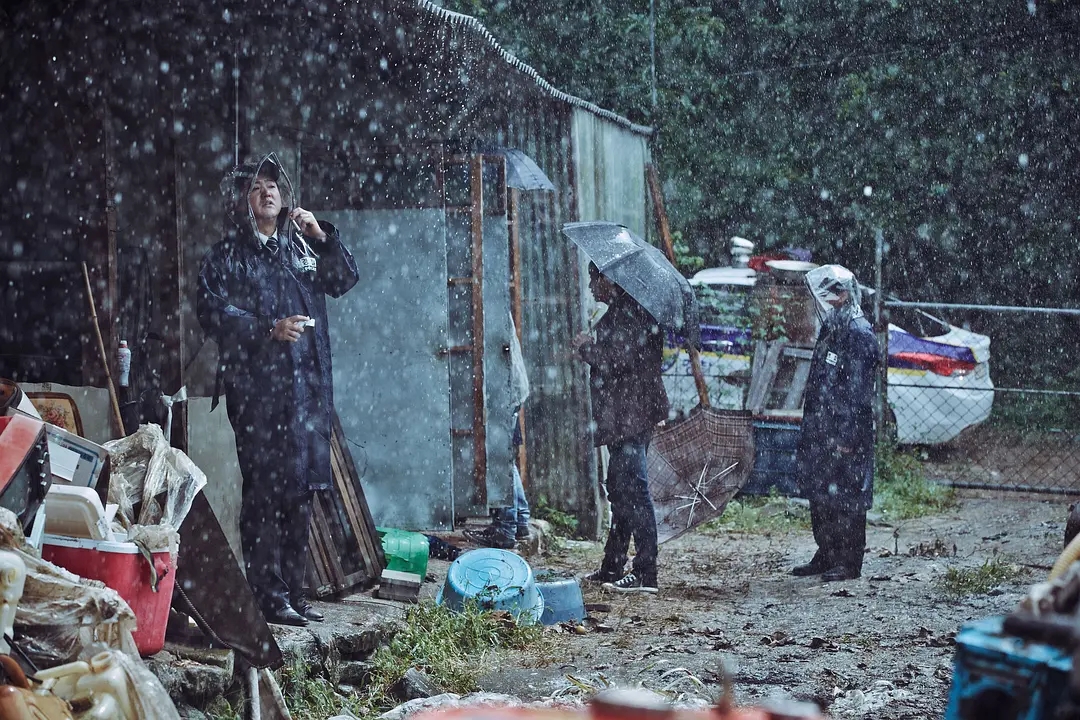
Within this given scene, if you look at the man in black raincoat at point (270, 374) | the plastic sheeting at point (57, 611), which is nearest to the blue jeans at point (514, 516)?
the man in black raincoat at point (270, 374)

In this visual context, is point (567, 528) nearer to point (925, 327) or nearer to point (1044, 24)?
point (925, 327)

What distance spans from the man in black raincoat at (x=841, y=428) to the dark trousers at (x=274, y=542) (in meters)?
3.94

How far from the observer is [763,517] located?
10.6m

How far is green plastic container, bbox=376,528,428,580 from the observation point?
6.93 metres

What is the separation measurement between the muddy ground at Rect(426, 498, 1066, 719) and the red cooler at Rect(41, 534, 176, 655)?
1842 millimetres

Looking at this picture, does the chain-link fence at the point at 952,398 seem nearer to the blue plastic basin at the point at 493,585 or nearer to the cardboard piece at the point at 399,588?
the blue plastic basin at the point at 493,585

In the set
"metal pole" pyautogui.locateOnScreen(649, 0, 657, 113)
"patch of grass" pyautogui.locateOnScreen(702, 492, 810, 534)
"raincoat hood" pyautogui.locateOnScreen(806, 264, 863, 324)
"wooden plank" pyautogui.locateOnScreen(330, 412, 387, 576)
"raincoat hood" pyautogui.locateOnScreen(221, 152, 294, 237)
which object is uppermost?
"metal pole" pyautogui.locateOnScreen(649, 0, 657, 113)

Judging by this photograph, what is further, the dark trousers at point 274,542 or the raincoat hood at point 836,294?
the raincoat hood at point 836,294

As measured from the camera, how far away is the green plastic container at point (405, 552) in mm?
6934

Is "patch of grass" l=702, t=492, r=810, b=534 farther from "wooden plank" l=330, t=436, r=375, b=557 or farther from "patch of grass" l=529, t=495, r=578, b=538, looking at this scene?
"wooden plank" l=330, t=436, r=375, b=557

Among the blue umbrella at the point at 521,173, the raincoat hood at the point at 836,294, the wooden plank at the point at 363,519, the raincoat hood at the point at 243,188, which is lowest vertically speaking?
the wooden plank at the point at 363,519

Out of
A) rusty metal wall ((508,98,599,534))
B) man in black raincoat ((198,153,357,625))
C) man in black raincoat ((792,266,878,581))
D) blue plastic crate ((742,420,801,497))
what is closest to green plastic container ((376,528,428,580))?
man in black raincoat ((198,153,357,625))

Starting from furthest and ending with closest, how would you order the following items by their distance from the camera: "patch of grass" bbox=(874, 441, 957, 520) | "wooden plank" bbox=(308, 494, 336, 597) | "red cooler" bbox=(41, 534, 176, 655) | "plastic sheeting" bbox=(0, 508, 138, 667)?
"patch of grass" bbox=(874, 441, 957, 520) < "wooden plank" bbox=(308, 494, 336, 597) < "red cooler" bbox=(41, 534, 176, 655) < "plastic sheeting" bbox=(0, 508, 138, 667)

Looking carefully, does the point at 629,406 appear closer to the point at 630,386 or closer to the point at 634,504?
the point at 630,386
